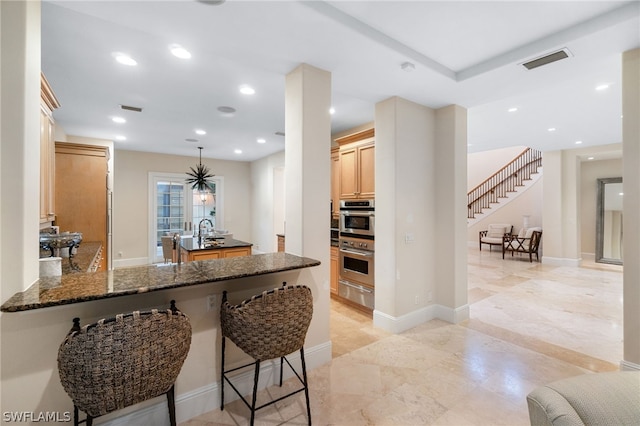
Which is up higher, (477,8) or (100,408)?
(477,8)

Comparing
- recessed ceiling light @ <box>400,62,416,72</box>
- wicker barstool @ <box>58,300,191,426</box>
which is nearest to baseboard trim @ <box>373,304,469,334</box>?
wicker barstool @ <box>58,300,191,426</box>

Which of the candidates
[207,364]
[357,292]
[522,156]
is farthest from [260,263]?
[522,156]

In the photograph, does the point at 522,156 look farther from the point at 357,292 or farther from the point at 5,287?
the point at 5,287

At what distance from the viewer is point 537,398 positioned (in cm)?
99

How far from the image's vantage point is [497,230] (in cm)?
954

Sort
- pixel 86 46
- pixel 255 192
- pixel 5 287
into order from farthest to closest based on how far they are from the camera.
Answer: pixel 255 192 < pixel 86 46 < pixel 5 287

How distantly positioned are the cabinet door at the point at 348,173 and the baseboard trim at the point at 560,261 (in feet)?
21.1

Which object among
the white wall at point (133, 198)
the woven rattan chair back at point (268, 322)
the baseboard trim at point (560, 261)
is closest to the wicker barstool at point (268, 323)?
the woven rattan chair back at point (268, 322)

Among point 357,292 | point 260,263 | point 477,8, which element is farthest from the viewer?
point 357,292

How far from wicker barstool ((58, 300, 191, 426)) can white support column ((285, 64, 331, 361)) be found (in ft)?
4.13

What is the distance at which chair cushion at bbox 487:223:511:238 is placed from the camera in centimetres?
945

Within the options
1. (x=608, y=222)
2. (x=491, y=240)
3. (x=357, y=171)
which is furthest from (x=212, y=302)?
(x=608, y=222)

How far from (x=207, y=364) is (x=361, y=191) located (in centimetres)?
286

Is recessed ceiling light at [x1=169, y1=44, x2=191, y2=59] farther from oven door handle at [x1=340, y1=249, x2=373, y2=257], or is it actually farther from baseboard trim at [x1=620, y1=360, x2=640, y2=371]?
baseboard trim at [x1=620, y1=360, x2=640, y2=371]
